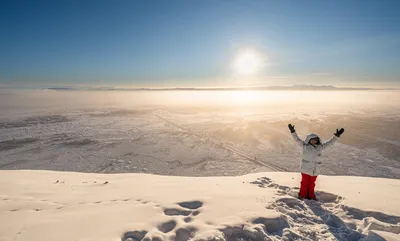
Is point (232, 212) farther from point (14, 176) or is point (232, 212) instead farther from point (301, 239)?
point (14, 176)

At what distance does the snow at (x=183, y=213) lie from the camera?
10.1 feet

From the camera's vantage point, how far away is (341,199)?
4.72 m

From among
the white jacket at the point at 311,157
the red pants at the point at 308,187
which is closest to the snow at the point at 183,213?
the red pants at the point at 308,187

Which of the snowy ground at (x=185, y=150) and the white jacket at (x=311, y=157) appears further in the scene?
the snowy ground at (x=185, y=150)

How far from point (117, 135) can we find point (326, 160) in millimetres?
20442

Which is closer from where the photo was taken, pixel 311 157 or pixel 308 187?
pixel 308 187

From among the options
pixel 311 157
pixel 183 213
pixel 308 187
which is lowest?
pixel 183 213

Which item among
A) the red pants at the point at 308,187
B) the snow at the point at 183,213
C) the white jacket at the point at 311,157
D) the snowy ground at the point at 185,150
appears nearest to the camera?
the snow at the point at 183,213

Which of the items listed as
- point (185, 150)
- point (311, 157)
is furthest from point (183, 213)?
point (185, 150)

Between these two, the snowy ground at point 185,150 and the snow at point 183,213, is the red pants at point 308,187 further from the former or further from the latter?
the snowy ground at point 185,150

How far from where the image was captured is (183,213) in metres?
3.72

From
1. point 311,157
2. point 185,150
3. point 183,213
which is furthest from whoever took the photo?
point 185,150

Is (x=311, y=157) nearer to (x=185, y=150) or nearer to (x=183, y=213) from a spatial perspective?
(x=183, y=213)

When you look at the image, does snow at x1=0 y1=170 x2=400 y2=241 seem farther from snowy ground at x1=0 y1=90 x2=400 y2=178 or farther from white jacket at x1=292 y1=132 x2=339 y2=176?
snowy ground at x1=0 y1=90 x2=400 y2=178
